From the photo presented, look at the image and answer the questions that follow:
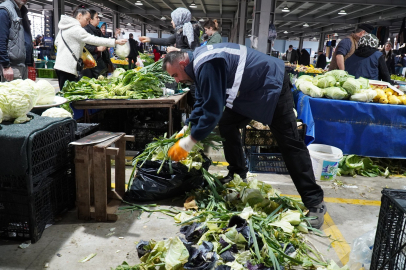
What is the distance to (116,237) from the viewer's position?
9.71 feet

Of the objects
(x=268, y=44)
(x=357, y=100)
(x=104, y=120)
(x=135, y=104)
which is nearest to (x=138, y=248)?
(x=135, y=104)

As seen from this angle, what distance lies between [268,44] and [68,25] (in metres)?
6.49

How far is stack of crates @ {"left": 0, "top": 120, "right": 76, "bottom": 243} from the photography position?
2.73 metres

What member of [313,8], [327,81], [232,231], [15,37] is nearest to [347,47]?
[327,81]

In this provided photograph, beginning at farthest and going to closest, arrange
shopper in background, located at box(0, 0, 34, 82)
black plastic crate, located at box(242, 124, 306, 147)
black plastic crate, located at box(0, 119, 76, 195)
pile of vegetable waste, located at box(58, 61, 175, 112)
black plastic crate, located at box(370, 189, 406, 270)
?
pile of vegetable waste, located at box(58, 61, 175, 112) → black plastic crate, located at box(242, 124, 306, 147) → shopper in background, located at box(0, 0, 34, 82) → black plastic crate, located at box(0, 119, 76, 195) → black plastic crate, located at box(370, 189, 406, 270)

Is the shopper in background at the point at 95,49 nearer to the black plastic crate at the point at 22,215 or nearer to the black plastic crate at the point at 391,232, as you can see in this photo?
the black plastic crate at the point at 22,215

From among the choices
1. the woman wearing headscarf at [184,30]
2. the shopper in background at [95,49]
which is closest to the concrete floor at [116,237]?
the woman wearing headscarf at [184,30]

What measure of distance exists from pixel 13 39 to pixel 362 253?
499 cm

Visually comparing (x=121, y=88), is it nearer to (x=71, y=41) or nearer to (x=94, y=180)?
(x=71, y=41)

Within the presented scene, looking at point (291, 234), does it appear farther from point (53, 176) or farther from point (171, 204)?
point (53, 176)

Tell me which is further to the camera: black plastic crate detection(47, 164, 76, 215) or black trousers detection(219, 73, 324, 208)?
black trousers detection(219, 73, 324, 208)

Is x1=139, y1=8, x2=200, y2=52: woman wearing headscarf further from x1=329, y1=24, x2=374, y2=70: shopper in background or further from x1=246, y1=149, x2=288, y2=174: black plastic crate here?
x1=329, y1=24, x2=374, y2=70: shopper in background

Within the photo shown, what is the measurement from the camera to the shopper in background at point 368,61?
19.4 ft

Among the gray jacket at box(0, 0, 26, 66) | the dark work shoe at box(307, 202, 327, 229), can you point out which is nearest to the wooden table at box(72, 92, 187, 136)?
the gray jacket at box(0, 0, 26, 66)
